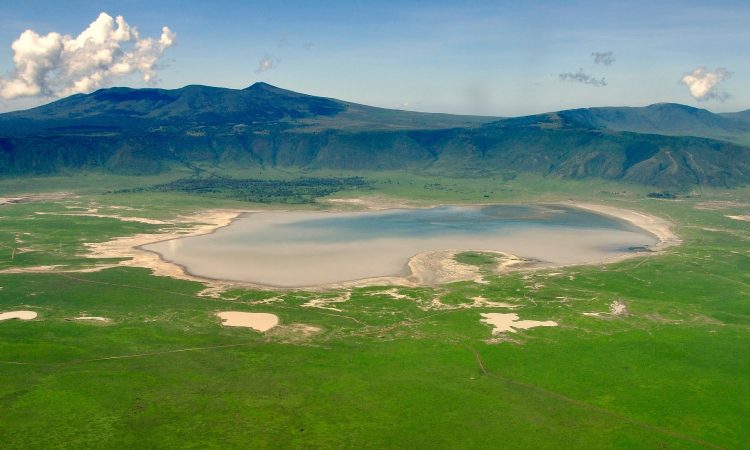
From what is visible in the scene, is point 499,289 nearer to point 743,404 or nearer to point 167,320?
point 743,404

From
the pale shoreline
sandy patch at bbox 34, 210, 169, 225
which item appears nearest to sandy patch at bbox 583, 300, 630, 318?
the pale shoreline

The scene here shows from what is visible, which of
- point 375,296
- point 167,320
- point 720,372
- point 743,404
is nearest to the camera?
point 743,404

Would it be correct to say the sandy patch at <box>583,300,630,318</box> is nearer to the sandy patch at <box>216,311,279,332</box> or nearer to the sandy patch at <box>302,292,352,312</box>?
the sandy patch at <box>302,292,352,312</box>

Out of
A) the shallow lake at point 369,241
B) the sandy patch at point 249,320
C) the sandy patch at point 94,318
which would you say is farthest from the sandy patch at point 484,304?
the sandy patch at point 94,318

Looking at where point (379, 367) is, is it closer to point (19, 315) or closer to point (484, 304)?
point (484, 304)

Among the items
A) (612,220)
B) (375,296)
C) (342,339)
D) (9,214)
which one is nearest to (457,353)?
(342,339)

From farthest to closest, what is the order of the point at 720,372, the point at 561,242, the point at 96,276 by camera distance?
the point at 561,242 < the point at 96,276 < the point at 720,372
